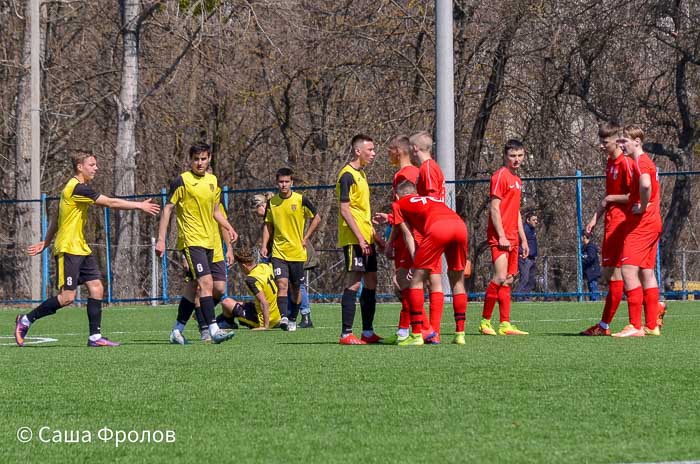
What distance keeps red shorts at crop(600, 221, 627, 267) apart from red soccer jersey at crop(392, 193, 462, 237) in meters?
1.94

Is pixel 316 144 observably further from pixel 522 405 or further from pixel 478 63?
pixel 522 405

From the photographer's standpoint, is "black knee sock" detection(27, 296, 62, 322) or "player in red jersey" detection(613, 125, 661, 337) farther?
"black knee sock" detection(27, 296, 62, 322)

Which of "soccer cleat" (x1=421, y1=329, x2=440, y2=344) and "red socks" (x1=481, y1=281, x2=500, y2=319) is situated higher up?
"red socks" (x1=481, y1=281, x2=500, y2=319)

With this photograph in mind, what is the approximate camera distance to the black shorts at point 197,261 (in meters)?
11.5

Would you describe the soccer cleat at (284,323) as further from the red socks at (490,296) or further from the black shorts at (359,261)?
the black shorts at (359,261)

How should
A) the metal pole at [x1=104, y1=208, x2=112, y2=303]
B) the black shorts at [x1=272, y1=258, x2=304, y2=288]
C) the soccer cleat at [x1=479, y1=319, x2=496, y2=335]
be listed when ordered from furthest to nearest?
the metal pole at [x1=104, y1=208, x2=112, y2=303], the black shorts at [x1=272, y1=258, x2=304, y2=288], the soccer cleat at [x1=479, y1=319, x2=496, y2=335]

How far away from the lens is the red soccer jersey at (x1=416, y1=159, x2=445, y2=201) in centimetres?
1002

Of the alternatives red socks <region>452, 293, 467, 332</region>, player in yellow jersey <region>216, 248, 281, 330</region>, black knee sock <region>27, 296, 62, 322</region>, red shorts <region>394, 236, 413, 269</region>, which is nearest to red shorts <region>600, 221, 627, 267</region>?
red socks <region>452, 293, 467, 332</region>

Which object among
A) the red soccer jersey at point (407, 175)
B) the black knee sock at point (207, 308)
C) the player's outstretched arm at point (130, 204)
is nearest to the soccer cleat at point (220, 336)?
the black knee sock at point (207, 308)

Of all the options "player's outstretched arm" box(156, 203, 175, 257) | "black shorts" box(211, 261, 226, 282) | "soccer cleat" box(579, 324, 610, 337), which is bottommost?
"soccer cleat" box(579, 324, 610, 337)

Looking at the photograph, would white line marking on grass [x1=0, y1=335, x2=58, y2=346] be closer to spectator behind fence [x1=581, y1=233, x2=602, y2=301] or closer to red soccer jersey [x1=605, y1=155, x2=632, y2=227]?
red soccer jersey [x1=605, y1=155, x2=632, y2=227]

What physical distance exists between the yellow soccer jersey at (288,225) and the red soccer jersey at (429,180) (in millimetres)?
4961

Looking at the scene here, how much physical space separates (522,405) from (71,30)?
28492mm

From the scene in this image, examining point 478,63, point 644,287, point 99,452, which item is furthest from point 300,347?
point 478,63
